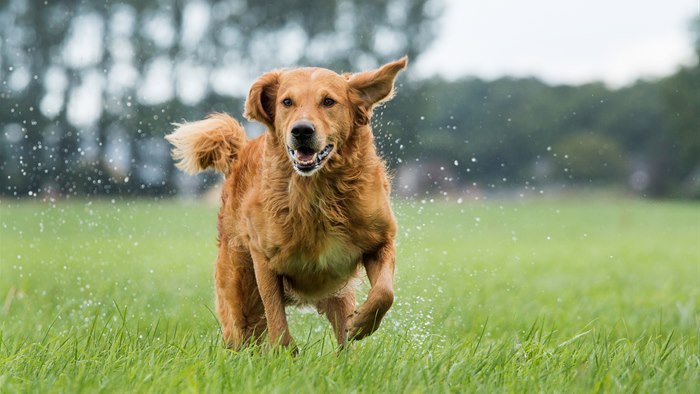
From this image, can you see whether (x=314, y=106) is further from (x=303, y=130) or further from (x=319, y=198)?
(x=319, y=198)

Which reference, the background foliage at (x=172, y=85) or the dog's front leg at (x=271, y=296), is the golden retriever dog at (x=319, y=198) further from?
the background foliage at (x=172, y=85)

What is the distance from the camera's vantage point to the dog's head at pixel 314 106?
12.9 ft

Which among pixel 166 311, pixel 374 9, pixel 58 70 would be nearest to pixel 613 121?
pixel 374 9

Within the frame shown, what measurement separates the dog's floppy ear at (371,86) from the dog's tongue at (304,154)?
41cm

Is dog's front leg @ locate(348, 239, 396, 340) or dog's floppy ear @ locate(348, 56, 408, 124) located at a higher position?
dog's floppy ear @ locate(348, 56, 408, 124)

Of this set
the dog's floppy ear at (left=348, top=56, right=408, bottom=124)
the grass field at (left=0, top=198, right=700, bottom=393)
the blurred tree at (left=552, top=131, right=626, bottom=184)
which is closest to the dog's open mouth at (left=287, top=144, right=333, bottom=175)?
the dog's floppy ear at (left=348, top=56, right=408, bottom=124)

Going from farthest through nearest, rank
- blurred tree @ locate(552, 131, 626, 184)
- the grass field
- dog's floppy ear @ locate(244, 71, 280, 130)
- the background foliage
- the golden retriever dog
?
blurred tree @ locate(552, 131, 626, 184)
the background foliage
dog's floppy ear @ locate(244, 71, 280, 130)
the golden retriever dog
the grass field

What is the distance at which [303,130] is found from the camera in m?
3.87

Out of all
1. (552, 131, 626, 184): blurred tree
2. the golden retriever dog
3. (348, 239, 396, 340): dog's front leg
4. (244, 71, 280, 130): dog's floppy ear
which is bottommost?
(552, 131, 626, 184): blurred tree

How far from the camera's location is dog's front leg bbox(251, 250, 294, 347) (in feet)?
13.8

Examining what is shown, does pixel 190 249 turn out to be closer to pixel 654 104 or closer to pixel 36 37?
pixel 36 37

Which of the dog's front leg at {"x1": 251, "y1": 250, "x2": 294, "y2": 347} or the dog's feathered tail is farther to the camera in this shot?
the dog's feathered tail

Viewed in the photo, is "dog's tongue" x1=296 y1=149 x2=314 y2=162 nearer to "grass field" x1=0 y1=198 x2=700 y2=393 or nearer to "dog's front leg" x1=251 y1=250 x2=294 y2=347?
"dog's front leg" x1=251 y1=250 x2=294 y2=347

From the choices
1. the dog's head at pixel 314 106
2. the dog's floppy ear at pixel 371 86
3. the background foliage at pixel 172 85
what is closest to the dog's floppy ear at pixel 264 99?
the dog's head at pixel 314 106
